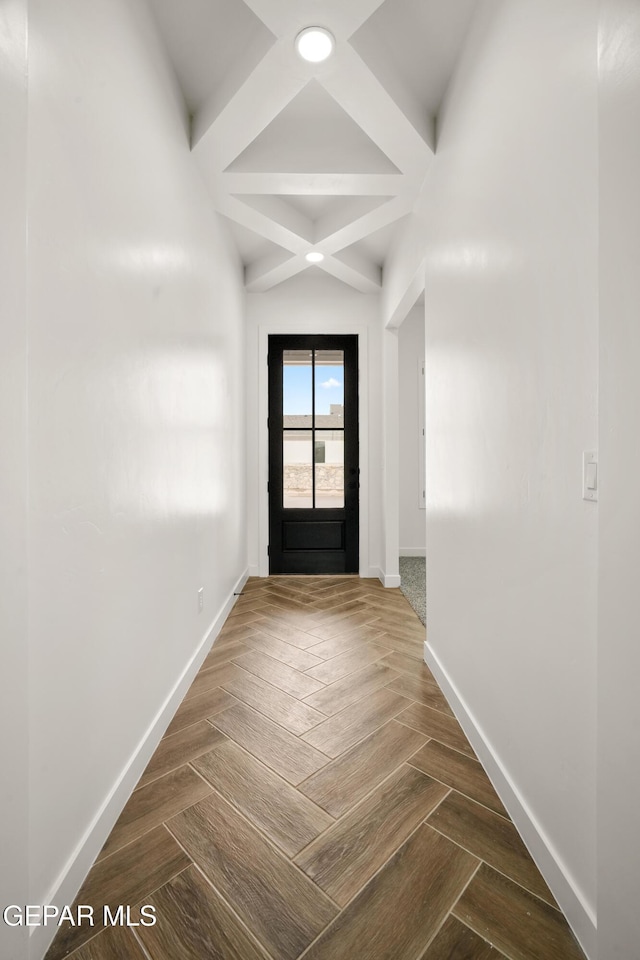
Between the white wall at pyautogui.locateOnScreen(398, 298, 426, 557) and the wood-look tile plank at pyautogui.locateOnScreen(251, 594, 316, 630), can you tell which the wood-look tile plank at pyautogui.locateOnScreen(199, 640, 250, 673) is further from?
the white wall at pyautogui.locateOnScreen(398, 298, 426, 557)

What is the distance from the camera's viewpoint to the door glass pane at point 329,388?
4.07m

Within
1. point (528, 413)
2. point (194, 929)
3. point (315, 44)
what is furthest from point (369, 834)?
point (315, 44)

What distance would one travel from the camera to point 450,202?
1.92m

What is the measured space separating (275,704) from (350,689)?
0.34 m

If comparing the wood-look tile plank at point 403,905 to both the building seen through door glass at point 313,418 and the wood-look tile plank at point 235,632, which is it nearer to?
the wood-look tile plank at point 235,632

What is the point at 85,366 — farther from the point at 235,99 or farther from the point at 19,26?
the point at 235,99

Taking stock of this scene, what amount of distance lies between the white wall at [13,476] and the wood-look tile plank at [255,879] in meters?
0.42

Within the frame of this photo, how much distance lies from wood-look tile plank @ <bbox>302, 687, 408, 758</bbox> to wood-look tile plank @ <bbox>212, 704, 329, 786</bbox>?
0.18 ft

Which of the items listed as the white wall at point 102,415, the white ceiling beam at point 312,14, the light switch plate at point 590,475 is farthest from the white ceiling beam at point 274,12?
the light switch plate at point 590,475

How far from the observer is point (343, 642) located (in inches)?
102

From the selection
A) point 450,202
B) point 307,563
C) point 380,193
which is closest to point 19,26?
point 450,202

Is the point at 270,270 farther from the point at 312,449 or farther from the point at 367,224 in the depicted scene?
the point at 312,449

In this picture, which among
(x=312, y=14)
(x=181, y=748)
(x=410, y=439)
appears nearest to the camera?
(x=312, y=14)

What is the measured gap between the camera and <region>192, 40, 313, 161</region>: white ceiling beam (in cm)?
169
